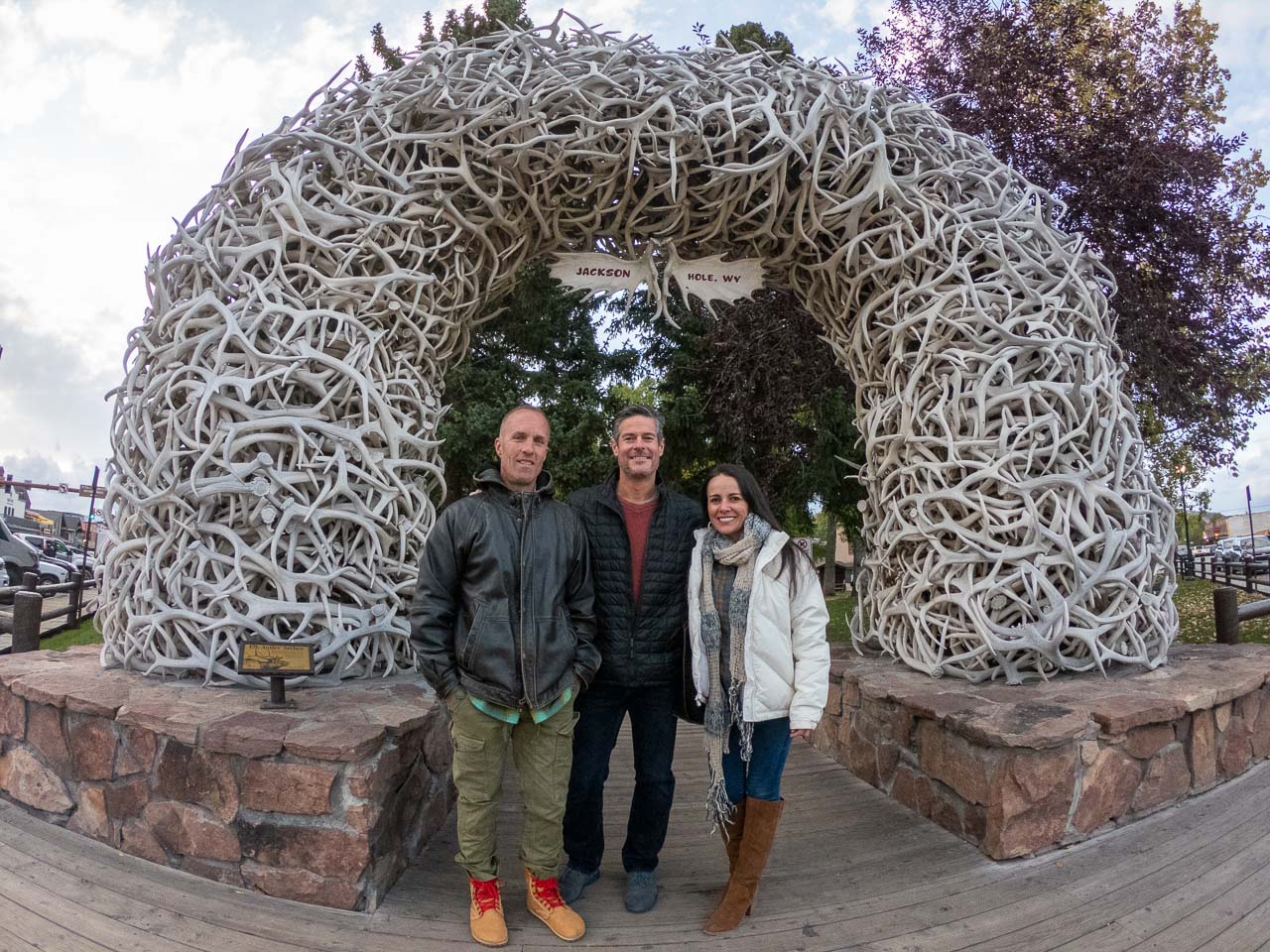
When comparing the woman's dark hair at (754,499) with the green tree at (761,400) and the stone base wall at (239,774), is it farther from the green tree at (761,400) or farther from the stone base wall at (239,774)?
the green tree at (761,400)

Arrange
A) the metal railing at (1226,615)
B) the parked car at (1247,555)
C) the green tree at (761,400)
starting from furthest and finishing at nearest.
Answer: the parked car at (1247,555) → the green tree at (761,400) → the metal railing at (1226,615)

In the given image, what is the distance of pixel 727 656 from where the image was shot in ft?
8.20

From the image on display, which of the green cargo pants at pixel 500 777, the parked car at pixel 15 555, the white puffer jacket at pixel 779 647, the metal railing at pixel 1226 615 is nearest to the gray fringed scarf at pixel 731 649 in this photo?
the white puffer jacket at pixel 779 647

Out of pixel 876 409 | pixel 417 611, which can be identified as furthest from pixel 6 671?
pixel 876 409

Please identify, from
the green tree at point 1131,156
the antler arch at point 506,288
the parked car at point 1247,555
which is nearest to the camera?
the antler arch at point 506,288

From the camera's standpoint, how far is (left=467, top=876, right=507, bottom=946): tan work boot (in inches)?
89.7

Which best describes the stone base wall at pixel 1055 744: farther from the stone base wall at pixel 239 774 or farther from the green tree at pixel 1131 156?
the green tree at pixel 1131 156

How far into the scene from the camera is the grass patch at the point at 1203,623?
7.30 meters

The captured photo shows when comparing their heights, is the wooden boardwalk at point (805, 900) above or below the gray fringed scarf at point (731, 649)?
below

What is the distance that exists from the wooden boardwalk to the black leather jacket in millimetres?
780

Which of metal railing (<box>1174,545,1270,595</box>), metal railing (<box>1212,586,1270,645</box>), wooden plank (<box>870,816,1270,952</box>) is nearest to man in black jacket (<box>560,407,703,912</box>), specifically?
wooden plank (<box>870,816,1270,952</box>)

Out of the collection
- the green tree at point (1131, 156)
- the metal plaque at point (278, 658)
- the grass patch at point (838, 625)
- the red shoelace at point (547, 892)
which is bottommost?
the grass patch at point (838, 625)

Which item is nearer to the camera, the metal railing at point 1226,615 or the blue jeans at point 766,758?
the blue jeans at point 766,758

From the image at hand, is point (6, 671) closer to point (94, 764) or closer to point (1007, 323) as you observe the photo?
point (94, 764)
